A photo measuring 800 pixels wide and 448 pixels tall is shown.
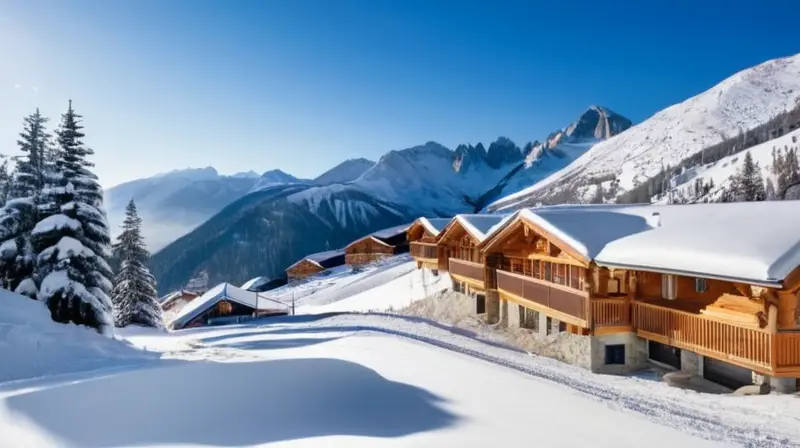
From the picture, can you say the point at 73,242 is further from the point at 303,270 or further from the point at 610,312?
the point at 303,270

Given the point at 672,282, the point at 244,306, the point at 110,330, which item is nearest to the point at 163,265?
the point at 244,306

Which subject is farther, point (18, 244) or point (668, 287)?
point (18, 244)

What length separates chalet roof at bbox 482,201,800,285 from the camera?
9.26 m

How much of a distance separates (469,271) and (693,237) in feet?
40.7

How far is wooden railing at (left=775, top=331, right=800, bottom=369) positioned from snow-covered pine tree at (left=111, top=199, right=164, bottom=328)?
108 ft

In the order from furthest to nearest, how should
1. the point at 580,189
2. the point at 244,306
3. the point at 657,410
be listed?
the point at 580,189, the point at 244,306, the point at 657,410

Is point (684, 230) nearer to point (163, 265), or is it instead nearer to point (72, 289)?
point (72, 289)

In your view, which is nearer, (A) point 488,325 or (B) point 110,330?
(B) point 110,330

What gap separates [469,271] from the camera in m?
23.0

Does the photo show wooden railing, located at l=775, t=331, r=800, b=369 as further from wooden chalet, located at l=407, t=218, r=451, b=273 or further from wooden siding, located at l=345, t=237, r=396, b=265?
wooden siding, located at l=345, t=237, r=396, b=265

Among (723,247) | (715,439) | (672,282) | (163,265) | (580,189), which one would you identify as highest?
(580,189)

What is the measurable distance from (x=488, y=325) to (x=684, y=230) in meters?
10.2

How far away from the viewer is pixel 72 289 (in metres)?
16.8

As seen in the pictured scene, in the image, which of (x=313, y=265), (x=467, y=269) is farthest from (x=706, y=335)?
(x=313, y=265)
